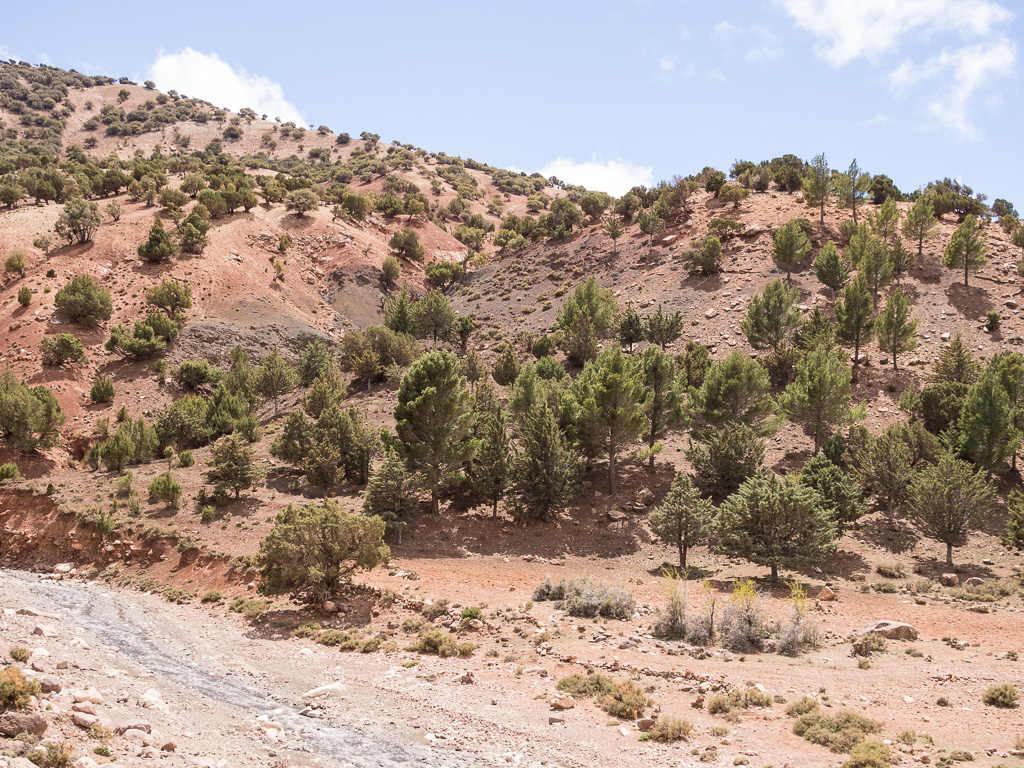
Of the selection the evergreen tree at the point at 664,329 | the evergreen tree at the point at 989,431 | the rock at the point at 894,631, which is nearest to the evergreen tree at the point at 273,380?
the evergreen tree at the point at 664,329

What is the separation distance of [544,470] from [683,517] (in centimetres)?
826

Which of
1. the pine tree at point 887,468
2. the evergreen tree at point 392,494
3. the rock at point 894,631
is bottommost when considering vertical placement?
the rock at point 894,631

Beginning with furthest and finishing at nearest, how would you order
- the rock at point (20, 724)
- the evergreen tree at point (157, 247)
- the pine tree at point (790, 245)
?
the evergreen tree at point (157, 247)
the pine tree at point (790, 245)
the rock at point (20, 724)

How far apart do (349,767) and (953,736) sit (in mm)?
13241

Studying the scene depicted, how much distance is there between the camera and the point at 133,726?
502 inches

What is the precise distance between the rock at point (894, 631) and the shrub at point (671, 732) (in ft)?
33.5

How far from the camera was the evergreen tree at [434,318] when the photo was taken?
204 feet

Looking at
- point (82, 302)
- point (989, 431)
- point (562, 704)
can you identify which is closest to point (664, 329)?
point (989, 431)

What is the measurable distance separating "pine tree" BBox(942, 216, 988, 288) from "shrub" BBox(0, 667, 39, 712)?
6900 cm

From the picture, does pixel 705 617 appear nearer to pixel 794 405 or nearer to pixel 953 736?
pixel 953 736

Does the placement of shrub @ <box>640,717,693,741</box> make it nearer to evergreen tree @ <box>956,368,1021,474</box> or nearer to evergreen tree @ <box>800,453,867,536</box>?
evergreen tree @ <box>800,453,867,536</box>

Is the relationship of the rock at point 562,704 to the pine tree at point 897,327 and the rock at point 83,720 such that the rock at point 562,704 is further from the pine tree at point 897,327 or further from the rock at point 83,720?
the pine tree at point 897,327

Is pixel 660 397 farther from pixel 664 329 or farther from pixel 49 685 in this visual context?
pixel 49 685

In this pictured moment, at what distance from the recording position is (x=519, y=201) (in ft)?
465
